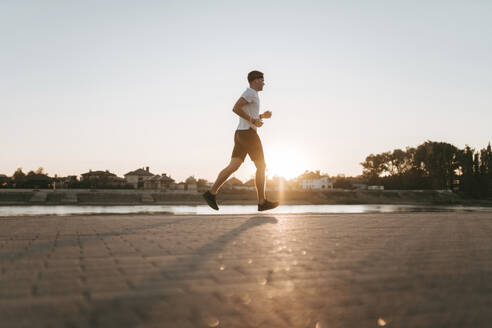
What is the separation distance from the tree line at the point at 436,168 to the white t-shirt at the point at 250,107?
280 feet

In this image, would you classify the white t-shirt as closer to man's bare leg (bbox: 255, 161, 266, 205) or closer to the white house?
man's bare leg (bbox: 255, 161, 266, 205)

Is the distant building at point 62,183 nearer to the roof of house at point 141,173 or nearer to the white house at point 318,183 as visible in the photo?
the roof of house at point 141,173

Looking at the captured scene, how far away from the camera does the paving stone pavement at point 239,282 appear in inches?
54.0

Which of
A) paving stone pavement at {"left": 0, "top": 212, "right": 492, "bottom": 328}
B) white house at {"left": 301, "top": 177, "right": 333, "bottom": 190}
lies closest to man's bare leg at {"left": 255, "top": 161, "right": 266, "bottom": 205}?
paving stone pavement at {"left": 0, "top": 212, "right": 492, "bottom": 328}

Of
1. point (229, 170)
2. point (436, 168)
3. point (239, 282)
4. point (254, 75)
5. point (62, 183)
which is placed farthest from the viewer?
point (436, 168)

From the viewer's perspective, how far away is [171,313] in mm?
1377

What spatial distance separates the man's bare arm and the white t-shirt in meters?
0.05

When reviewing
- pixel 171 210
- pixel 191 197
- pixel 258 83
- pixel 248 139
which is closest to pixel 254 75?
pixel 258 83

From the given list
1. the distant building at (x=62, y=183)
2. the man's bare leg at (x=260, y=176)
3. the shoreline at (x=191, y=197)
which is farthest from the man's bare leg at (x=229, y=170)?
the distant building at (x=62, y=183)

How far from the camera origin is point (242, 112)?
6449 mm

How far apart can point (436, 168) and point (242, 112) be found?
344 feet

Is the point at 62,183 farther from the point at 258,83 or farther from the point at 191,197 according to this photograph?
the point at 258,83

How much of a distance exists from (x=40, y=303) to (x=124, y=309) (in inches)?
12.8

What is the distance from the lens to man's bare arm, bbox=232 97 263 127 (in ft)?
21.1
